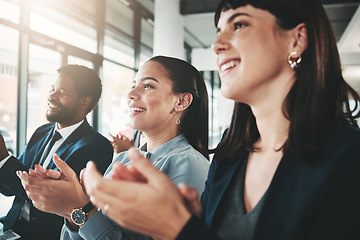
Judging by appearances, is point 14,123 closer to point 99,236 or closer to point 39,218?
point 39,218

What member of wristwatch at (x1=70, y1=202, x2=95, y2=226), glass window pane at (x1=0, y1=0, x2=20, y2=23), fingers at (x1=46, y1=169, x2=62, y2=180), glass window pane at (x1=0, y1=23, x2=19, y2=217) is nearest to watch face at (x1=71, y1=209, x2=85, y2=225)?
wristwatch at (x1=70, y1=202, x2=95, y2=226)

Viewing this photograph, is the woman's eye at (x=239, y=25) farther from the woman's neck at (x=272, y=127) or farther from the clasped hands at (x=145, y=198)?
the clasped hands at (x=145, y=198)

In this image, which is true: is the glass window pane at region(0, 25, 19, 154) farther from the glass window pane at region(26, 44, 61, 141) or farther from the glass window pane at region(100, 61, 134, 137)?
the glass window pane at region(100, 61, 134, 137)

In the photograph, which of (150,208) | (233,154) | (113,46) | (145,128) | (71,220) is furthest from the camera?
(113,46)

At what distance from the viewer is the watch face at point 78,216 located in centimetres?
106

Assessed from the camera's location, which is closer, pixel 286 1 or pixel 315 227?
pixel 315 227

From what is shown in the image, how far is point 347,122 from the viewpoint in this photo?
80cm

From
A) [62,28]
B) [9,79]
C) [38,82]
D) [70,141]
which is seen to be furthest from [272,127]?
[62,28]

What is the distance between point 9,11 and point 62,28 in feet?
3.03

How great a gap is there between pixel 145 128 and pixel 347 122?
1.03 metres

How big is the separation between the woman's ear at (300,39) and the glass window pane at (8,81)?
11.0 feet

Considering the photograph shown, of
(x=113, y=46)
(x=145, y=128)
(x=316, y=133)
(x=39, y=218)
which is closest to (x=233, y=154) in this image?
(x=316, y=133)

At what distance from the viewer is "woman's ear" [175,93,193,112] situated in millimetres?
1631

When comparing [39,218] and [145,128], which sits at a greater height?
[145,128]
